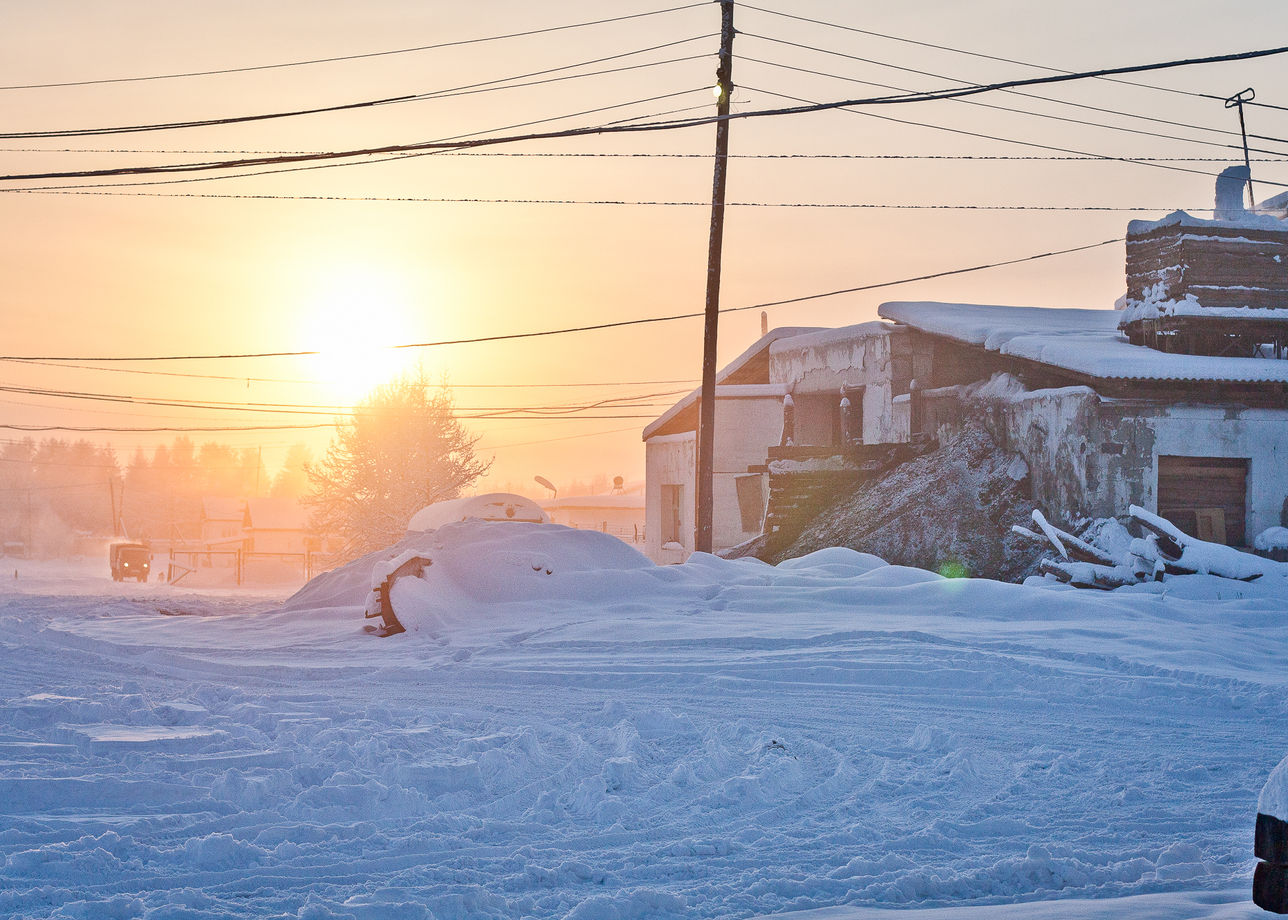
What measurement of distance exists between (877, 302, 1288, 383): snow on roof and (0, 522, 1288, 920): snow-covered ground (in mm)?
5544

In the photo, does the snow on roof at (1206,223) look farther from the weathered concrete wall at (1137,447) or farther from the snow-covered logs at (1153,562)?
the snow-covered logs at (1153,562)

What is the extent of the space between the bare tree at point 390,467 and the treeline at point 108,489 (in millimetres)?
36571

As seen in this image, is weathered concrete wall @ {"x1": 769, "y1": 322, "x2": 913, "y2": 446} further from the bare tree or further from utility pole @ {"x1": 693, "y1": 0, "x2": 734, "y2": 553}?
the bare tree

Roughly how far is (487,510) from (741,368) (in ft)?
32.1

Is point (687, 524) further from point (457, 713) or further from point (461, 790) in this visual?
point (461, 790)

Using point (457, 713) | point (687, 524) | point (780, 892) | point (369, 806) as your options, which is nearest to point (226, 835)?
point (369, 806)

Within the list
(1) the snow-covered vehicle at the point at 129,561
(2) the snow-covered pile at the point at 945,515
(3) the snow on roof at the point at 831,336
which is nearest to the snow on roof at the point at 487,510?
(2) the snow-covered pile at the point at 945,515

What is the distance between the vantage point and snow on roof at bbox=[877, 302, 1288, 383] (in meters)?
17.9

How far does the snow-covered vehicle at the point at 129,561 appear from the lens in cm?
4825

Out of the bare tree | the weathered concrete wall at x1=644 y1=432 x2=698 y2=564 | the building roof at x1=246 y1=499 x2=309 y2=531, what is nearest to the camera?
the weathered concrete wall at x1=644 y1=432 x2=698 y2=564

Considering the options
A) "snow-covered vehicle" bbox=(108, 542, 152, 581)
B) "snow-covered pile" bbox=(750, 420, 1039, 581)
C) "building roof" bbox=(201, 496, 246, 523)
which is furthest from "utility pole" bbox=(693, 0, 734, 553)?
"building roof" bbox=(201, 496, 246, 523)

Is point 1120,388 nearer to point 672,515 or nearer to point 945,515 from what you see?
point 945,515

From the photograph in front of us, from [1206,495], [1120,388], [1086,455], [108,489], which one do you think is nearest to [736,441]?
[1086,455]

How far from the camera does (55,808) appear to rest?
5.66m
